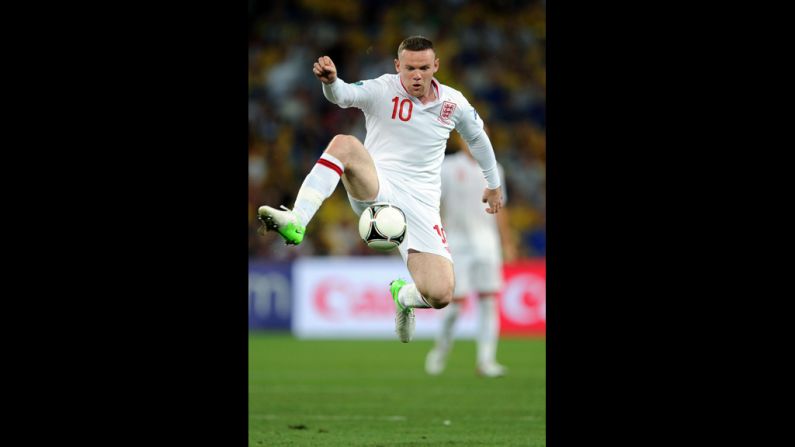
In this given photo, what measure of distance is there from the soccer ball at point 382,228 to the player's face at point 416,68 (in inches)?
31.9

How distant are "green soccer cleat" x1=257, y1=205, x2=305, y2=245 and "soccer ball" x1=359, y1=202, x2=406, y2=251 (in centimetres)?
47

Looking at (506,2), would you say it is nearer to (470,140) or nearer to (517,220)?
(517,220)

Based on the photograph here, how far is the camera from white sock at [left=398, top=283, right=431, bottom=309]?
22.8 feet

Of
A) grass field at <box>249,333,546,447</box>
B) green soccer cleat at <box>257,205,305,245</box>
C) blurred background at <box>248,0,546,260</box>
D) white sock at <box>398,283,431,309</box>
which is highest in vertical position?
blurred background at <box>248,0,546,260</box>

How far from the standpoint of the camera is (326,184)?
616 centimetres

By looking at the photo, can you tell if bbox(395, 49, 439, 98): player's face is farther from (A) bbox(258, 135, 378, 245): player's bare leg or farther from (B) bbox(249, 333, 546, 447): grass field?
(B) bbox(249, 333, 546, 447): grass field

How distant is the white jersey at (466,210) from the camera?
11.9 metres

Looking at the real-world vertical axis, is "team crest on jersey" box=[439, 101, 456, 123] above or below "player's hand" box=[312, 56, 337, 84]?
below

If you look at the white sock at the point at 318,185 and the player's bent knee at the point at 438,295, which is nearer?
the white sock at the point at 318,185

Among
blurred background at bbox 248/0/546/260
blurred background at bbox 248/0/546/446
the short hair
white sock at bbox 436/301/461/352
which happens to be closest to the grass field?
blurred background at bbox 248/0/546/446

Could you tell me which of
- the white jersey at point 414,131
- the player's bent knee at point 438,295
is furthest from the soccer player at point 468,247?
the player's bent knee at point 438,295

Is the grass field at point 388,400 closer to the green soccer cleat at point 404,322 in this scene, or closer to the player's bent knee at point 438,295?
the green soccer cleat at point 404,322

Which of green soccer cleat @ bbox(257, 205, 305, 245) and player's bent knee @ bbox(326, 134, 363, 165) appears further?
player's bent knee @ bbox(326, 134, 363, 165)

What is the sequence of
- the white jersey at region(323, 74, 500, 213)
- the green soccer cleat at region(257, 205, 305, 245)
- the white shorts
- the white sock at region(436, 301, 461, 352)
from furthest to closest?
the white sock at region(436, 301, 461, 352)
the white shorts
the white jersey at region(323, 74, 500, 213)
the green soccer cleat at region(257, 205, 305, 245)
